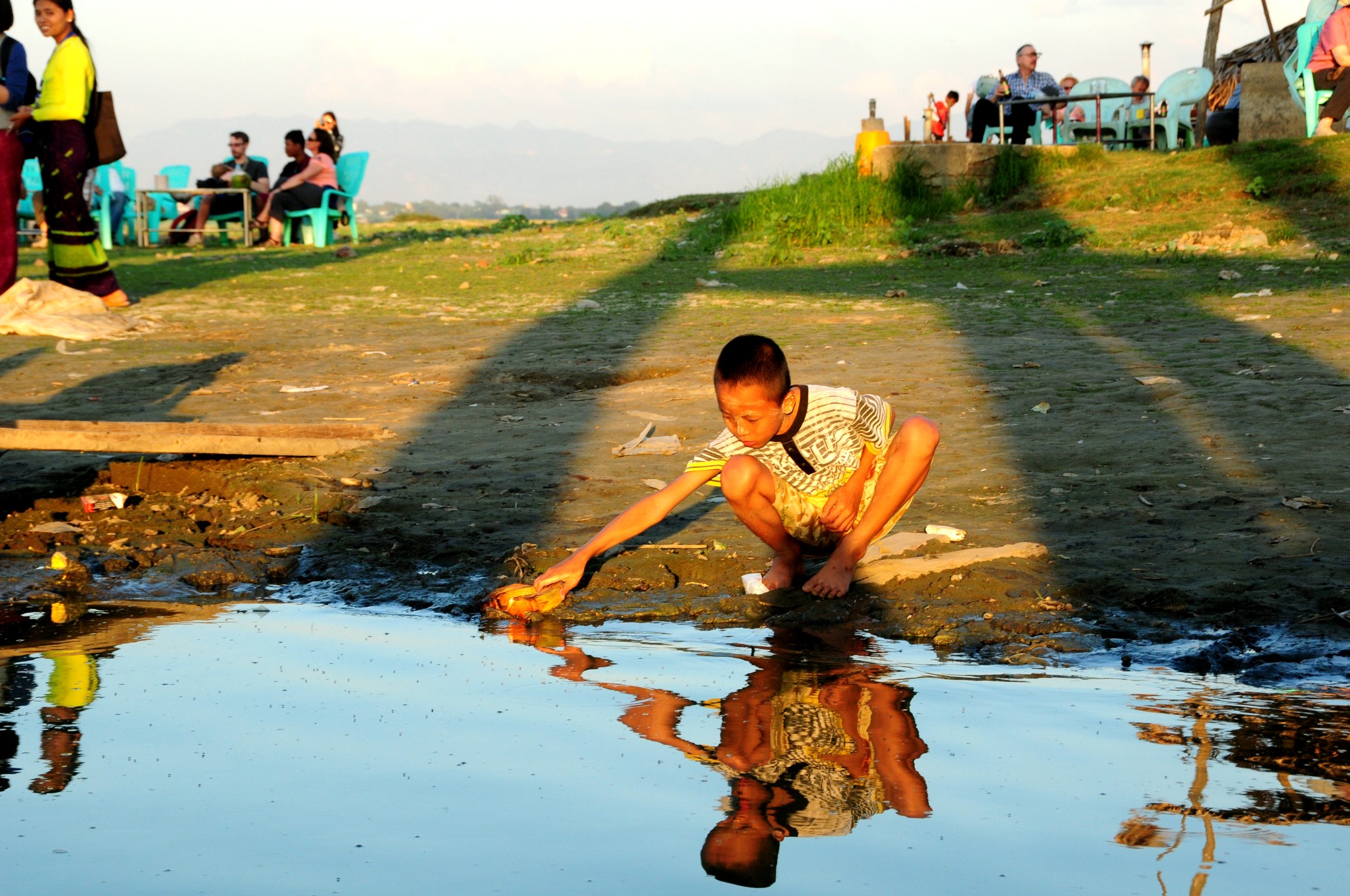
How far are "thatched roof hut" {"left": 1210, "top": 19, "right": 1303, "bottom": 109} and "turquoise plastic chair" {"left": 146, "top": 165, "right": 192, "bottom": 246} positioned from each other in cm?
1493

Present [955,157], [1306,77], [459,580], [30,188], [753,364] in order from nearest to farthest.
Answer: [753,364] < [459,580] < [1306,77] < [955,157] < [30,188]

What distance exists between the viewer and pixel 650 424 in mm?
5801

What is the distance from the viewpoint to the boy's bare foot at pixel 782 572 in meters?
3.78

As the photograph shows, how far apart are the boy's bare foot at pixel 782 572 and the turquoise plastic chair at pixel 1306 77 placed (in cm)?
1135

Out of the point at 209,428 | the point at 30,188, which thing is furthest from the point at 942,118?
the point at 209,428

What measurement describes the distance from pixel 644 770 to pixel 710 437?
10.7 feet

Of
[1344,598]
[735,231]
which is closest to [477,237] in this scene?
[735,231]

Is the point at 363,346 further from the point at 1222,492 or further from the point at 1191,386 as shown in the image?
the point at 1222,492

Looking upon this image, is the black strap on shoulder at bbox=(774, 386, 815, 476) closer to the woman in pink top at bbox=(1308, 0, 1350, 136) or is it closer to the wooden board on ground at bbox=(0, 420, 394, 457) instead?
Result: the wooden board on ground at bbox=(0, 420, 394, 457)

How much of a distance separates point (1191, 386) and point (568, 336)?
396 cm

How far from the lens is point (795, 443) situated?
371 centimetres

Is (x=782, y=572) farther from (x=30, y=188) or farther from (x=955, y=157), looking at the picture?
(x=30, y=188)

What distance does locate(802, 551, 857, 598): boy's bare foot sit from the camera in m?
3.66

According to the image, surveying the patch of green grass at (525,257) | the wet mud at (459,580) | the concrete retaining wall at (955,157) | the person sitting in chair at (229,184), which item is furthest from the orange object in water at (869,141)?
the wet mud at (459,580)
